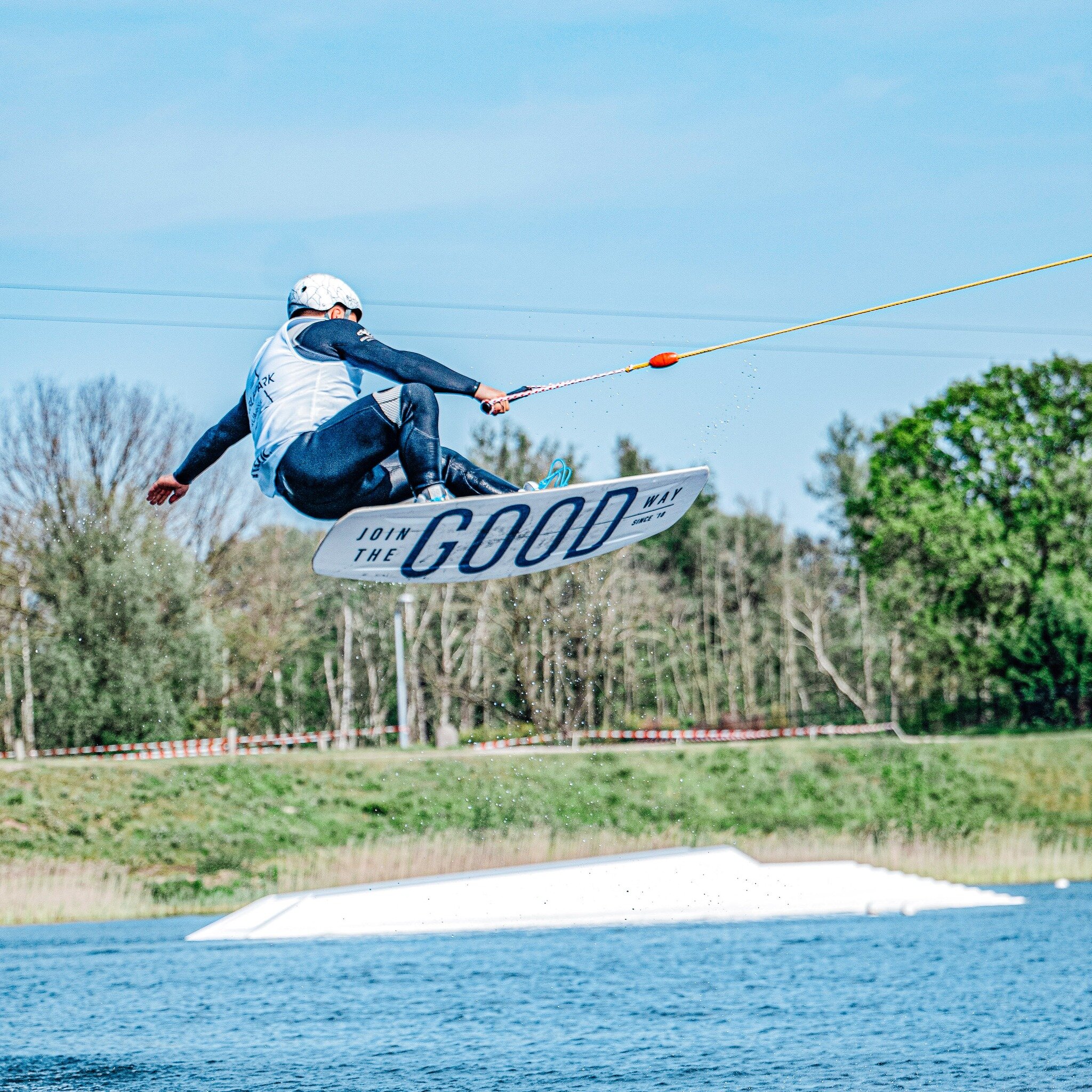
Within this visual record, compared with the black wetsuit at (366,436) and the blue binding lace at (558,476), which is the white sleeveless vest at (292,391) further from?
the blue binding lace at (558,476)

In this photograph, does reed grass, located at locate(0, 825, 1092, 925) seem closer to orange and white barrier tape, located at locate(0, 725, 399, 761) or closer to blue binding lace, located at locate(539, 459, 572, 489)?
orange and white barrier tape, located at locate(0, 725, 399, 761)

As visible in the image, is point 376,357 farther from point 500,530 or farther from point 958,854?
point 958,854

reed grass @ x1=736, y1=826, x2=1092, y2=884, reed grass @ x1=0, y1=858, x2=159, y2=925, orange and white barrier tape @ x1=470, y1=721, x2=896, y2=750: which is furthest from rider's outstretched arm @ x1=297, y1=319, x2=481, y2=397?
orange and white barrier tape @ x1=470, y1=721, x2=896, y2=750

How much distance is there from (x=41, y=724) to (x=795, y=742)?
2344 centimetres

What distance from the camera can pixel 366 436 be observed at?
8922 millimetres

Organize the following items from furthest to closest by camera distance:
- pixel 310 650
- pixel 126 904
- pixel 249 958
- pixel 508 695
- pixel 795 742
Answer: pixel 310 650 < pixel 508 695 < pixel 795 742 < pixel 126 904 < pixel 249 958

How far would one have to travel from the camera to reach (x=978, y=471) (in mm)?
54281

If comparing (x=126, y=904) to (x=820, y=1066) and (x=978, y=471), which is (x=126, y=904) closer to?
(x=820, y=1066)

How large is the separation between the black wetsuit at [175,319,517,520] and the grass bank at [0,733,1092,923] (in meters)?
27.4

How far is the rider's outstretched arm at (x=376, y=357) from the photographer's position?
352 inches

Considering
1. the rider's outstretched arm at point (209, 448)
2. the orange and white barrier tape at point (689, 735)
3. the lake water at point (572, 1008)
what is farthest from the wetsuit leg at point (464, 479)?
the orange and white barrier tape at point (689, 735)

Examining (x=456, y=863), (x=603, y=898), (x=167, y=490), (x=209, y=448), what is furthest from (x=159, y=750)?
(x=209, y=448)

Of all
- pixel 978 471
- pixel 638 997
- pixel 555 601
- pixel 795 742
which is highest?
pixel 978 471

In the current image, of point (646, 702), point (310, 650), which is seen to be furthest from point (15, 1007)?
point (646, 702)
